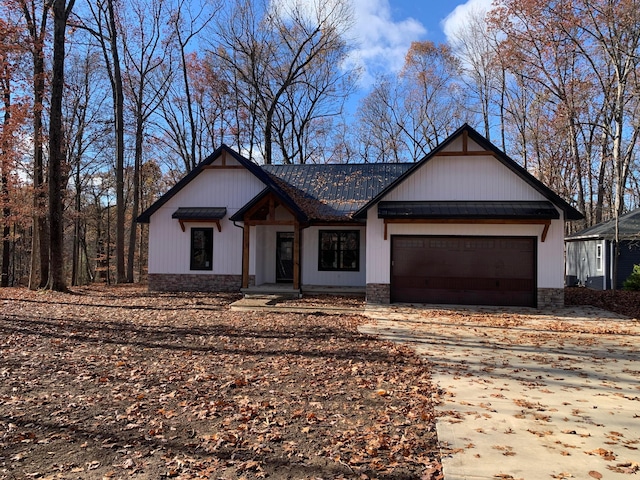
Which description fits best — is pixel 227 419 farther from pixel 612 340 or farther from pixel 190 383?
pixel 612 340

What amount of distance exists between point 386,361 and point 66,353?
501 cm

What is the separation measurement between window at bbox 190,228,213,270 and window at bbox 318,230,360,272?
4124 millimetres

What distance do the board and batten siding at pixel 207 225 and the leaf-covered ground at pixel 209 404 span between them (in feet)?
23.5

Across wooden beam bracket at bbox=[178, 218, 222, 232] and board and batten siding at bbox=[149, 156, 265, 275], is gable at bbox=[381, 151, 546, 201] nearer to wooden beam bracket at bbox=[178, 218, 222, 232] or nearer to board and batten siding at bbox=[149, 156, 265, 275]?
board and batten siding at bbox=[149, 156, 265, 275]

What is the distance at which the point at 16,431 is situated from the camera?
3939 millimetres

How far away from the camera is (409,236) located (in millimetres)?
13547

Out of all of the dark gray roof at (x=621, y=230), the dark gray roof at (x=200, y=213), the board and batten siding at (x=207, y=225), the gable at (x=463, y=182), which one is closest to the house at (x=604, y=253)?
the dark gray roof at (x=621, y=230)

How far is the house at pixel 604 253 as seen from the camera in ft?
62.8

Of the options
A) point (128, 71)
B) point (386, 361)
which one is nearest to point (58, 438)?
point (386, 361)

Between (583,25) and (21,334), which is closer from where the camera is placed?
(21,334)

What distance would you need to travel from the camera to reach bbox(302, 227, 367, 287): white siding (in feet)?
52.9

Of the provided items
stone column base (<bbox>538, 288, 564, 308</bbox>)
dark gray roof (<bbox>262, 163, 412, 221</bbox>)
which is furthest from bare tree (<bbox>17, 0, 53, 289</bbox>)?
stone column base (<bbox>538, 288, 564, 308</bbox>)

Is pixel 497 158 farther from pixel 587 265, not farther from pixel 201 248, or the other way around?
pixel 587 265

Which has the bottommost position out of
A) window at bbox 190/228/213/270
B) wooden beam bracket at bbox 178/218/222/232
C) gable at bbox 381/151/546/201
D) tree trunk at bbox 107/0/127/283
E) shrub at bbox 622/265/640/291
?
shrub at bbox 622/265/640/291
